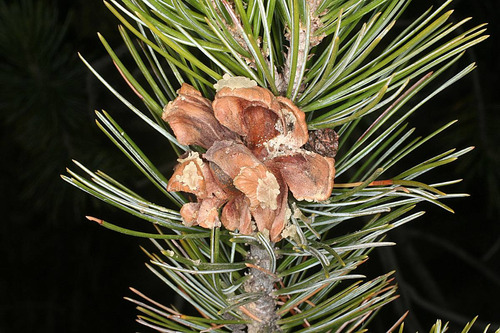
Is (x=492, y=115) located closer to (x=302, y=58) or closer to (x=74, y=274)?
(x=302, y=58)

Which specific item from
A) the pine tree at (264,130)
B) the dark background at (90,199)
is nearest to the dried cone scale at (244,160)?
the pine tree at (264,130)

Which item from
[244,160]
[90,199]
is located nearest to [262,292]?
[244,160]

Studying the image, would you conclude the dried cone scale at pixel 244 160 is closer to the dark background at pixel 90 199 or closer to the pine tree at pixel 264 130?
the pine tree at pixel 264 130

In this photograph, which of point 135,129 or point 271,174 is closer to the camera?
point 271,174

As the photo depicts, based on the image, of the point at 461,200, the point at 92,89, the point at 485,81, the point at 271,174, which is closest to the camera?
the point at 271,174

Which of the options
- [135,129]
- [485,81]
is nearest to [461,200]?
[485,81]

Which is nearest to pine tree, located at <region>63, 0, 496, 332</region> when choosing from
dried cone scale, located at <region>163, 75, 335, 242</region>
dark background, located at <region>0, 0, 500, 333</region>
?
dried cone scale, located at <region>163, 75, 335, 242</region>

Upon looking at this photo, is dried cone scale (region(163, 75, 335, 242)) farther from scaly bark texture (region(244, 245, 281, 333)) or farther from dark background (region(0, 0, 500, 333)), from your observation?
dark background (region(0, 0, 500, 333))
